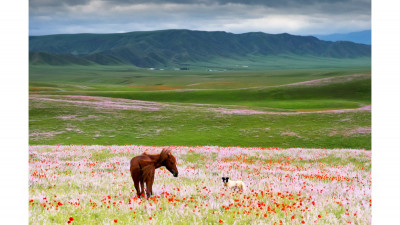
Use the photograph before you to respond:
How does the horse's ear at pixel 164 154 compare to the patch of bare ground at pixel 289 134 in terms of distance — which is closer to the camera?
the horse's ear at pixel 164 154

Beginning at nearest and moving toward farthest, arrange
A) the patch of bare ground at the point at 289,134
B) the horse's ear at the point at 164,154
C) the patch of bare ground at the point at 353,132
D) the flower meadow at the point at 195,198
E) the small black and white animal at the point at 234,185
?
the flower meadow at the point at 195,198 → the horse's ear at the point at 164,154 → the small black and white animal at the point at 234,185 → the patch of bare ground at the point at 353,132 → the patch of bare ground at the point at 289,134

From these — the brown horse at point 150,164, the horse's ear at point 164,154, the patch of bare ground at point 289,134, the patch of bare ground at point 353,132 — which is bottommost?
the patch of bare ground at point 289,134

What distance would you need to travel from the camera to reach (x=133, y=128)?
45.2m

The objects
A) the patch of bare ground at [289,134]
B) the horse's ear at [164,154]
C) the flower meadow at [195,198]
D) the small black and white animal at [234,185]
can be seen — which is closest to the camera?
the flower meadow at [195,198]

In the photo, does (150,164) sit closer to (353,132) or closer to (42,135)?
(42,135)

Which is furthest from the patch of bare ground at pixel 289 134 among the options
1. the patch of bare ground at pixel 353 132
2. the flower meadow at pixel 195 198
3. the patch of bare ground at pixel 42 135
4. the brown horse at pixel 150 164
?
the brown horse at pixel 150 164

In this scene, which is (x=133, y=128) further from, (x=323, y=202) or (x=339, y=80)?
(x=339, y=80)

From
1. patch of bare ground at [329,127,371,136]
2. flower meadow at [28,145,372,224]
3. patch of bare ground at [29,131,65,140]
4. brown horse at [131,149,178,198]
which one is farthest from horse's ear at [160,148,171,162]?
patch of bare ground at [329,127,371,136]

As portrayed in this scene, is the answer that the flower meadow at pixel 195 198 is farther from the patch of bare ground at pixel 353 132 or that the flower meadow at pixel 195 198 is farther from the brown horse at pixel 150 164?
the patch of bare ground at pixel 353 132

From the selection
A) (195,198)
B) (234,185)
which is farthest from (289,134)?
(195,198)

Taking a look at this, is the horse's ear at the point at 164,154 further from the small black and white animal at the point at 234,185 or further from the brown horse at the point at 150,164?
the small black and white animal at the point at 234,185

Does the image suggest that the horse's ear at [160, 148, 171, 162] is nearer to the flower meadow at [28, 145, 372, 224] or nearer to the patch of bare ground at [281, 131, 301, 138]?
the flower meadow at [28, 145, 372, 224]

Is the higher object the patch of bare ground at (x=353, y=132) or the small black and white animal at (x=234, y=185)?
the small black and white animal at (x=234, y=185)
